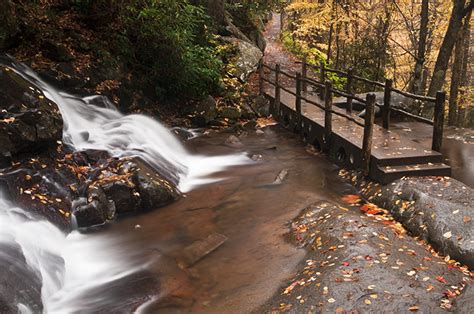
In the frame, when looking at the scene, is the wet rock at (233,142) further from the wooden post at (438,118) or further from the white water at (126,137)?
the wooden post at (438,118)

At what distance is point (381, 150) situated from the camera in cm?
845

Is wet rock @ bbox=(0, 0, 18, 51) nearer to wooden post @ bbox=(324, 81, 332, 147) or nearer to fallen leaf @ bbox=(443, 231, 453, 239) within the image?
wooden post @ bbox=(324, 81, 332, 147)

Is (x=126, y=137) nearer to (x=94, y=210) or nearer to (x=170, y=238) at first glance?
(x=94, y=210)

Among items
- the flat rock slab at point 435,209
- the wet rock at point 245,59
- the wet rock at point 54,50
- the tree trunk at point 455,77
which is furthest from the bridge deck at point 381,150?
the tree trunk at point 455,77

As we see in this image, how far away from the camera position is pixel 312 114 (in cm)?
1235

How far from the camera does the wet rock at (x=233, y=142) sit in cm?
1203

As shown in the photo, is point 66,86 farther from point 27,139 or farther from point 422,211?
point 422,211

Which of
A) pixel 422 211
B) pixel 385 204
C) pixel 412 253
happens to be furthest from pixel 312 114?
pixel 412 253

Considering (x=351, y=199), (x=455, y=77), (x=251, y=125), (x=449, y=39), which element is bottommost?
(x=251, y=125)

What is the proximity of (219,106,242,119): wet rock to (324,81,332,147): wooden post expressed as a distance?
13.8ft

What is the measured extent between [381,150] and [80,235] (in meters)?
5.84

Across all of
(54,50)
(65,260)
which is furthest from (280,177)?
(54,50)

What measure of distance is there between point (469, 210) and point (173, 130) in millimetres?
8093

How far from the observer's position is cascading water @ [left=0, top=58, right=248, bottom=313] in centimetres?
543
